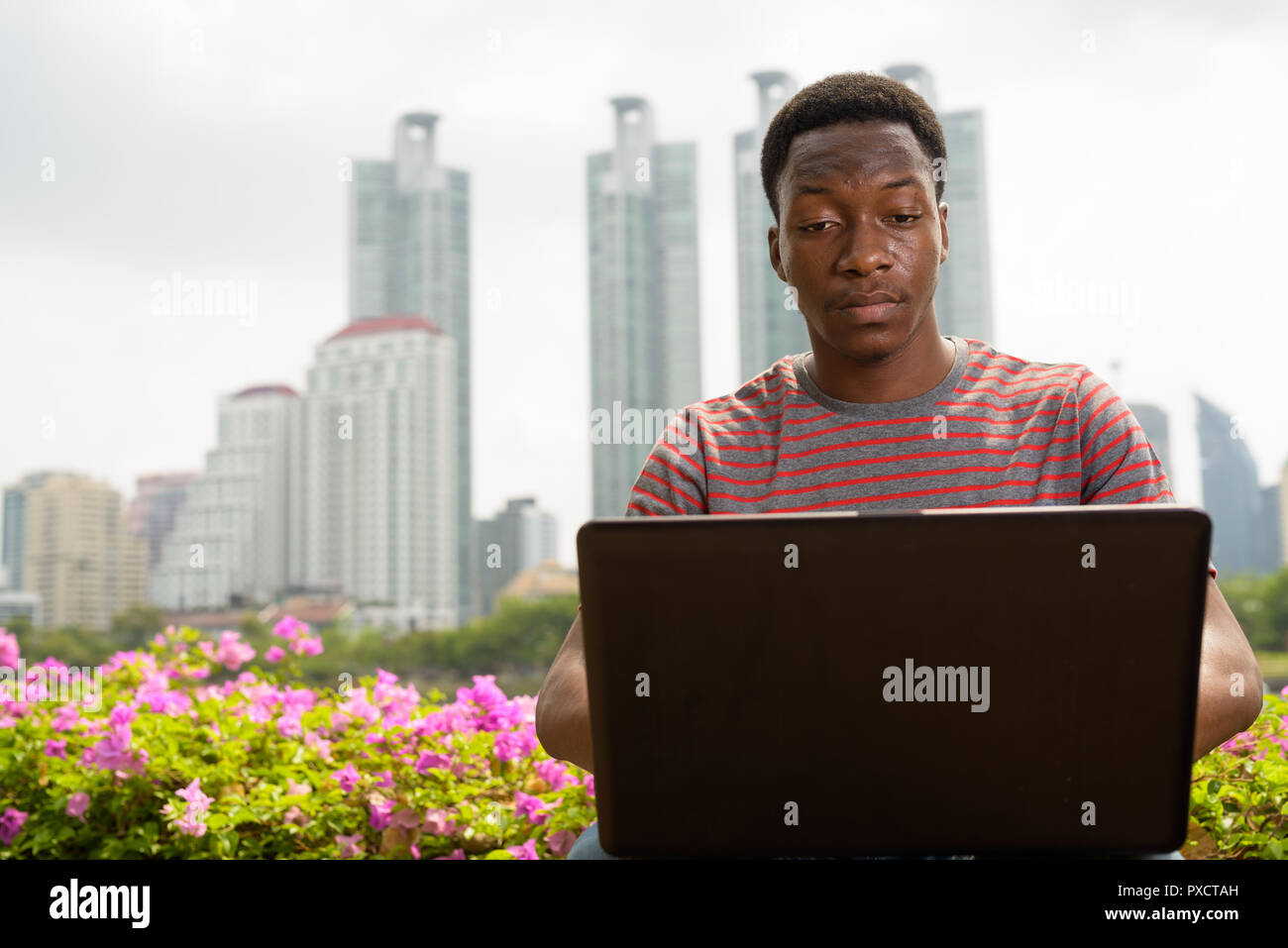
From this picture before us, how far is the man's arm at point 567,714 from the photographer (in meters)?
0.95

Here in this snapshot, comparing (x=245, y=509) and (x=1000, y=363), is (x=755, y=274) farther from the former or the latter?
(x=245, y=509)

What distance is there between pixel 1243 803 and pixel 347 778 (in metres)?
1.42

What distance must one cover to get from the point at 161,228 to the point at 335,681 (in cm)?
729

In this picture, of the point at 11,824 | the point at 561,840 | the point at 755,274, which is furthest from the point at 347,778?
the point at 755,274

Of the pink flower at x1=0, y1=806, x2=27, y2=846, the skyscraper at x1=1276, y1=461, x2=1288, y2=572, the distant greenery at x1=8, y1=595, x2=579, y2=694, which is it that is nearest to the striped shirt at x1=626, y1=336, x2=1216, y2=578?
the pink flower at x1=0, y1=806, x2=27, y2=846

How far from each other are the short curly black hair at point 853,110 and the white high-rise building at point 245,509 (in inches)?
450

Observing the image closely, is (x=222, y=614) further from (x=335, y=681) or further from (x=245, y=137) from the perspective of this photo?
(x=335, y=681)

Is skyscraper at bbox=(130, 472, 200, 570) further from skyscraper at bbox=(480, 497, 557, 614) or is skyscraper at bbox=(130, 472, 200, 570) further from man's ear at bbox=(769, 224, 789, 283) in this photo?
man's ear at bbox=(769, 224, 789, 283)

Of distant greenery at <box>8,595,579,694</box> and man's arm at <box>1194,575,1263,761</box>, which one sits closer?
man's arm at <box>1194,575,1263,761</box>

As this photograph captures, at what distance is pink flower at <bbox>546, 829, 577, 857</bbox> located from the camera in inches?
64.2

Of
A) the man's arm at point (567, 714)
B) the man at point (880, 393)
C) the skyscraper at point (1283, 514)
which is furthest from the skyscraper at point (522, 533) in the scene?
the man's arm at point (567, 714)

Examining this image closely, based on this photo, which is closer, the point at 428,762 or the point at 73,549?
the point at 428,762

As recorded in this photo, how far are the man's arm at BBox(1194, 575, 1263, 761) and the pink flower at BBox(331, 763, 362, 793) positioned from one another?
1.35 metres

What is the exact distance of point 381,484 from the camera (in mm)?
11969
